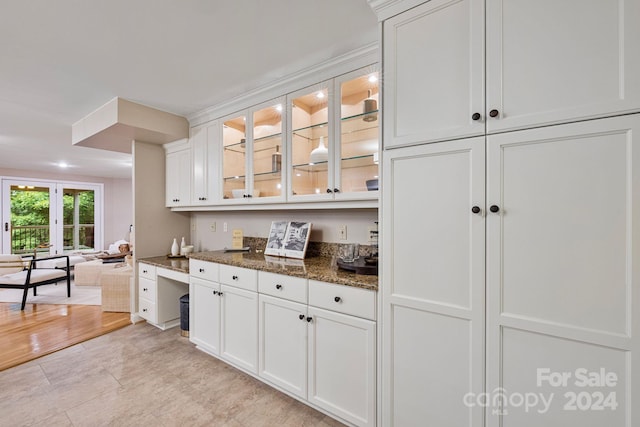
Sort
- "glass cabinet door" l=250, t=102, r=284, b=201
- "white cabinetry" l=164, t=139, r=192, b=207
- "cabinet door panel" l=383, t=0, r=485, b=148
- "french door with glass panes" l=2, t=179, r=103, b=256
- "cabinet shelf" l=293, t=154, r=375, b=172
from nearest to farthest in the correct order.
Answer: "cabinet door panel" l=383, t=0, r=485, b=148, "cabinet shelf" l=293, t=154, r=375, b=172, "glass cabinet door" l=250, t=102, r=284, b=201, "white cabinetry" l=164, t=139, r=192, b=207, "french door with glass panes" l=2, t=179, r=103, b=256

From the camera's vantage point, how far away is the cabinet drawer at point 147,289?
3.23m

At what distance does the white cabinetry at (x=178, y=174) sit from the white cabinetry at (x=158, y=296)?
809 millimetres

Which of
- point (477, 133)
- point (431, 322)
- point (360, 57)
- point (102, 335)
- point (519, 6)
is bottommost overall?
point (102, 335)

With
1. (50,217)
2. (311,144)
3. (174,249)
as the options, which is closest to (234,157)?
(311,144)

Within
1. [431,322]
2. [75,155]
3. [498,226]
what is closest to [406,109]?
[498,226]

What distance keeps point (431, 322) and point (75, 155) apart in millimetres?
6177

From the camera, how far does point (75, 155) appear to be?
5.05m

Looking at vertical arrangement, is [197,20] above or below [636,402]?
above

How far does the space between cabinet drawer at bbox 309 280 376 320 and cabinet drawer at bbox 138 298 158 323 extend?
7.61 feet

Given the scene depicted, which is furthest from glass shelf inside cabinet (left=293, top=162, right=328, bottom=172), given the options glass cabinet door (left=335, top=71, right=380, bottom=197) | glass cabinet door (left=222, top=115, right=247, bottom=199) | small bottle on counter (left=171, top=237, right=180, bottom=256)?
small bottle on counter (left=171, top=237, right=180, bottom=256)

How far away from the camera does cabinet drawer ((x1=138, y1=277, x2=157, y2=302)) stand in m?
3.23

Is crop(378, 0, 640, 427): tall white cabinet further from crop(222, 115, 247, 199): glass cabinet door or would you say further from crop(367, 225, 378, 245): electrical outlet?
crop(222, 115, 247, 199): glass cabinet door

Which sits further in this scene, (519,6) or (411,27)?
(411,27)

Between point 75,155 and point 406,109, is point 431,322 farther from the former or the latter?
point 75,155
